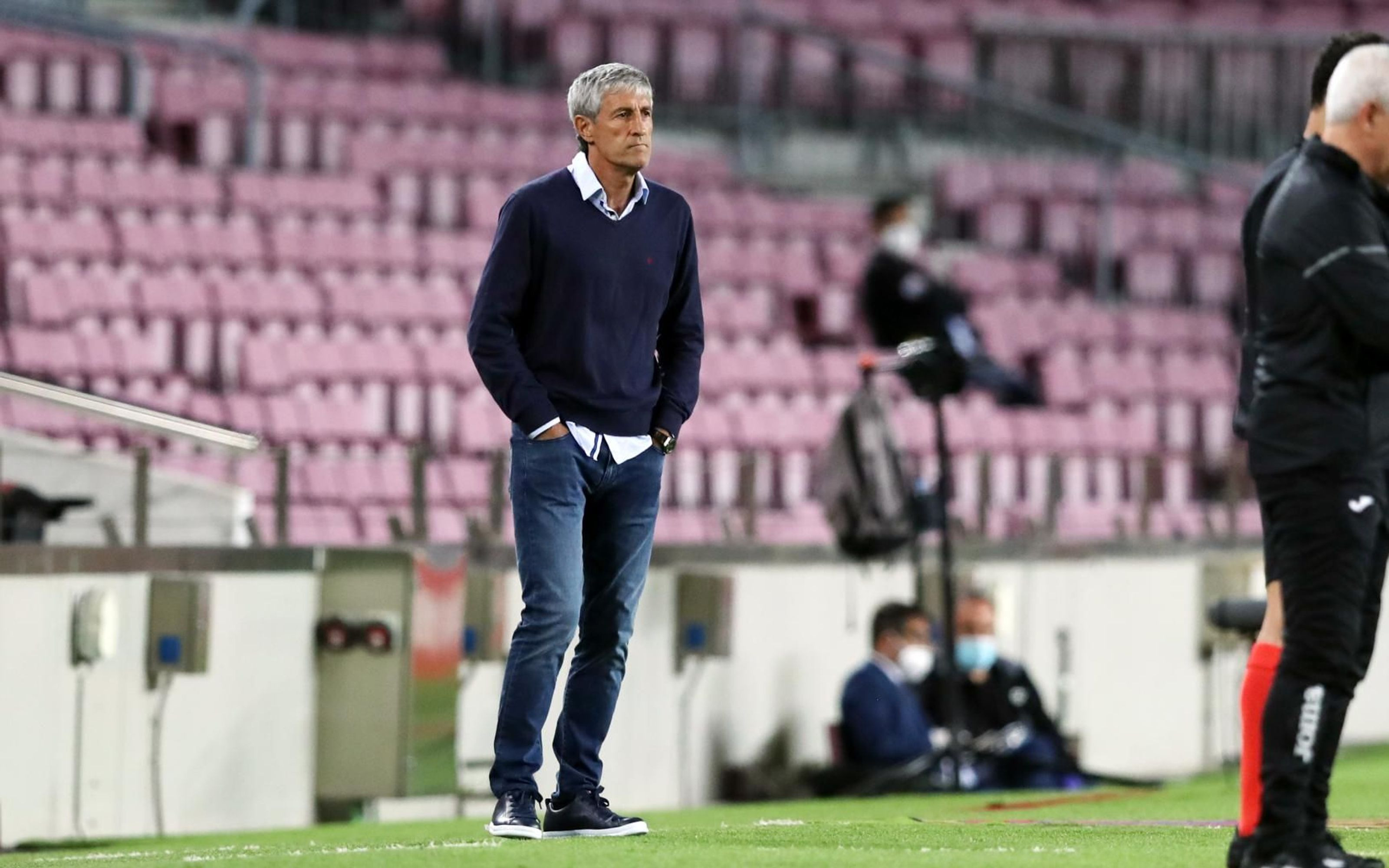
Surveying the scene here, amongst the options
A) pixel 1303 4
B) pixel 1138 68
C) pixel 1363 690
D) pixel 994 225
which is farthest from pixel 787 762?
Answer: pixel 1303 4

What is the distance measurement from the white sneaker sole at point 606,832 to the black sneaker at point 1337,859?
1.63 m

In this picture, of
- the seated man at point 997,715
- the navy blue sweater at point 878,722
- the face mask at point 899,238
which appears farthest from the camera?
the face mask at point 899,238

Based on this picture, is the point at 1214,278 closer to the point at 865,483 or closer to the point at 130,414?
the point at 865,483

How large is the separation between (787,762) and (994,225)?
23.9 feet

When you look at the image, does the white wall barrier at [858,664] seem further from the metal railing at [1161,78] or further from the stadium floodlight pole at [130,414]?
the metal railing at [1161,78]

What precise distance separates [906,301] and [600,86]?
853cm

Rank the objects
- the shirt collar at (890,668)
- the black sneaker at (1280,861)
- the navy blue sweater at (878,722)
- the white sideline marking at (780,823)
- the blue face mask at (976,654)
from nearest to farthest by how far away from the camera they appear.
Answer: the black sneaker at (1280,861) → the white sideline marking at (780,823) → the navy blue sweater at (878,722) → the shirt collar at (890,668) → the blue face mask at (976,654)

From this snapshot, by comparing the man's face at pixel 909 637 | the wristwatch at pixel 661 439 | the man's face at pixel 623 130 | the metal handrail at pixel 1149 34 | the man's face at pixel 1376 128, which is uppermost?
the metal handrail at pixel 1149 34

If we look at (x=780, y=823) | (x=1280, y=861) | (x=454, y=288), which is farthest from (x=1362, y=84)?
(x=454, y=288)

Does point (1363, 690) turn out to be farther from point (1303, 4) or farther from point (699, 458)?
point (1303, 4)

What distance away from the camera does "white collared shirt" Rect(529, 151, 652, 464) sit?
551 centimetres

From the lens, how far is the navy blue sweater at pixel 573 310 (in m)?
5.46

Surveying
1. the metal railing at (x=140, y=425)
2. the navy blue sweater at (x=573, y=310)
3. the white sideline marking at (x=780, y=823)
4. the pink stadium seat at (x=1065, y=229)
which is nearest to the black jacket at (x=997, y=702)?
the metal railing at (x=140, y=425)

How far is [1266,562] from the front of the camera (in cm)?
465
